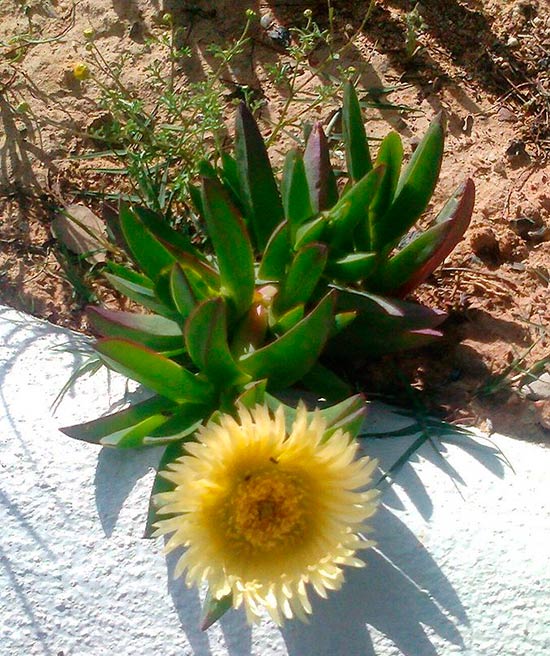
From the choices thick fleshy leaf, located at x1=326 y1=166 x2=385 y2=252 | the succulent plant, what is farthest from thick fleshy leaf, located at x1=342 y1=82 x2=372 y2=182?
thick fleshy leaf, located at x1=326 y1=166 x2=385 y2=252

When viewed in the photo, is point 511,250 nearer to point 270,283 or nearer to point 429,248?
point 429,248

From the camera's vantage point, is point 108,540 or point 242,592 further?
point 108,540

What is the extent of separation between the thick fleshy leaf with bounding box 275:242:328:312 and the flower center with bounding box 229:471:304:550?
422mm

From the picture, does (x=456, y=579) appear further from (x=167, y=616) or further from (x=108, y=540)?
(x=108, y=540)

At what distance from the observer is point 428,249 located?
171cm

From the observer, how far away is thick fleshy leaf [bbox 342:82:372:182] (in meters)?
1.75

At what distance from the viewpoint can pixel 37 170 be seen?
240 cm

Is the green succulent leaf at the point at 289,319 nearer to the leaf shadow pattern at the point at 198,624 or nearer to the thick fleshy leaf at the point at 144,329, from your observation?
the thick fleshy leaf at the point at 144,329

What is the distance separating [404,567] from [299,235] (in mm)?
670

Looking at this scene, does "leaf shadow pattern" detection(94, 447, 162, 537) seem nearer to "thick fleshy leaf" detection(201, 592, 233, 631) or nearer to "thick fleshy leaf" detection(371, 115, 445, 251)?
"thick fleshy leaf" detection(201, 592, 233, 631)

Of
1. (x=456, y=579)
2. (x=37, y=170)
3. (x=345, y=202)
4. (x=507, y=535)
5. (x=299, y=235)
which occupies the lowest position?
(x=37, y=170)

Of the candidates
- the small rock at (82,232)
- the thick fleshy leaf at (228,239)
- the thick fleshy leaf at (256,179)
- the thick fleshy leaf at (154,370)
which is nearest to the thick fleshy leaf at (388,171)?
the thick fleshy leaf at (256,179)

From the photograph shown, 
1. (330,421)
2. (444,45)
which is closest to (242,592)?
(330,421)

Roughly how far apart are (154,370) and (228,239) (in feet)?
0.94
